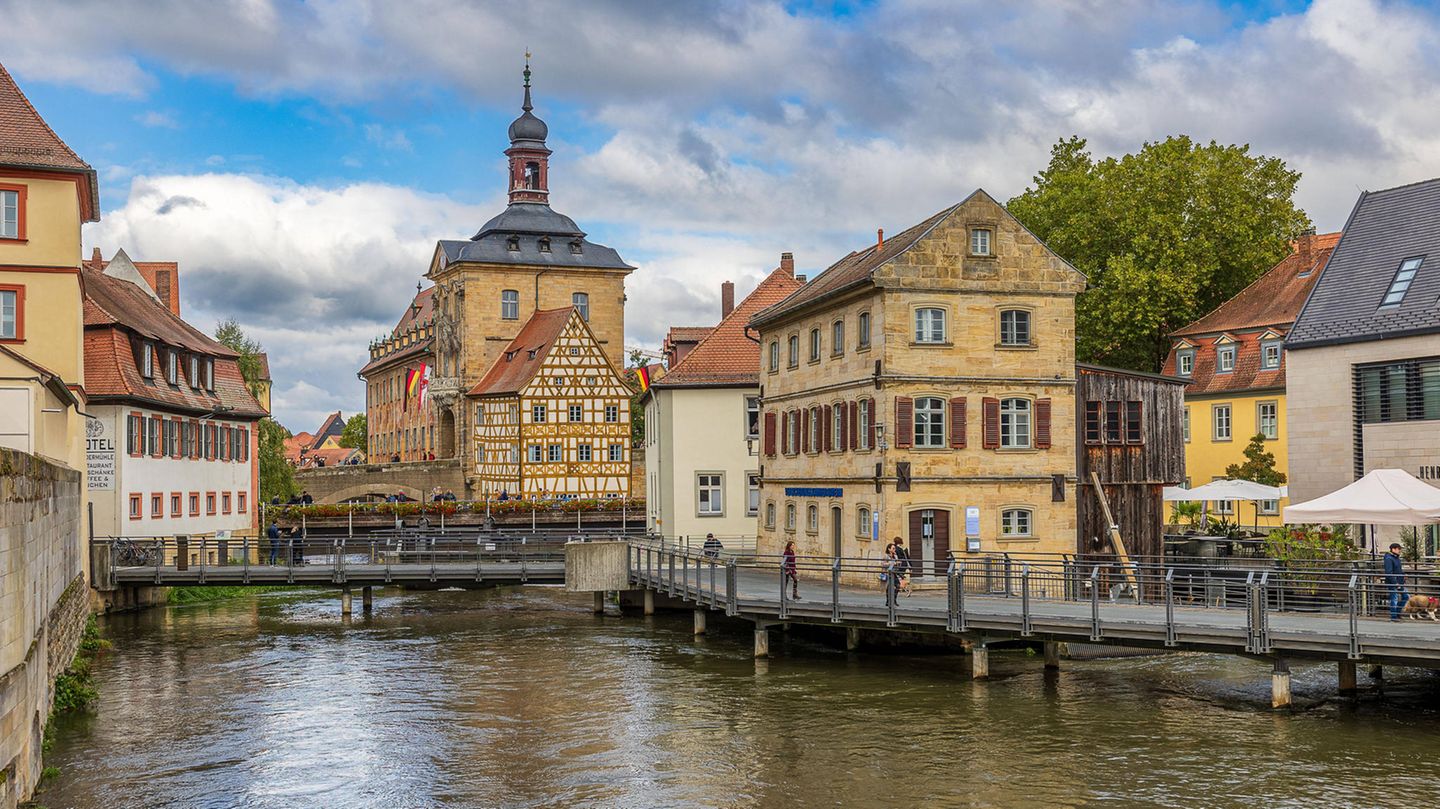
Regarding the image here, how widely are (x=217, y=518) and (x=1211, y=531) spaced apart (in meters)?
31.6

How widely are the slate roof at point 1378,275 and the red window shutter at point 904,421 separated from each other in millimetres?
9791

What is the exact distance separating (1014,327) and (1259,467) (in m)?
16.0

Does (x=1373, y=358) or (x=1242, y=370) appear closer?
(x=1373, y=358)

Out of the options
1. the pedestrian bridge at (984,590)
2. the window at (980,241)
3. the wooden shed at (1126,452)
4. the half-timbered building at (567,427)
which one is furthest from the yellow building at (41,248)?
the half-timbered building at (567,427)

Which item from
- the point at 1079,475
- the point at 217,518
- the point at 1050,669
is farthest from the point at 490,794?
the point at 217,518

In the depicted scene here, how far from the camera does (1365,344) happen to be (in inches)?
1375

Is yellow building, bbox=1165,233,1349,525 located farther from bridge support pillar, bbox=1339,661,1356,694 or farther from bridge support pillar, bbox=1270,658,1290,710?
bridge support pillar, bbox=1270,658,1290,710

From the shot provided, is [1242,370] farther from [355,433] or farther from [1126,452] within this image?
[355,433]

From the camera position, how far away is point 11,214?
35.6m

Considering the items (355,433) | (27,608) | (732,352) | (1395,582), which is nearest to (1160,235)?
(732,352)

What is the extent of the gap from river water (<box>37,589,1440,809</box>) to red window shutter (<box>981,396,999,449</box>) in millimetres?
5942

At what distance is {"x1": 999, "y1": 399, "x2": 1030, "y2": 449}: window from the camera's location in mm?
35000

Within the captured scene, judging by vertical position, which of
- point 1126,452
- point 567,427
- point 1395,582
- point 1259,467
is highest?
point 567,427

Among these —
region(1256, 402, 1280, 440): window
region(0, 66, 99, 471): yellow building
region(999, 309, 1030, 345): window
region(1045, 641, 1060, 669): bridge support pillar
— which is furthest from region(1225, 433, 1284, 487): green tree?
region(0, 66, 99, 471): yellow building
